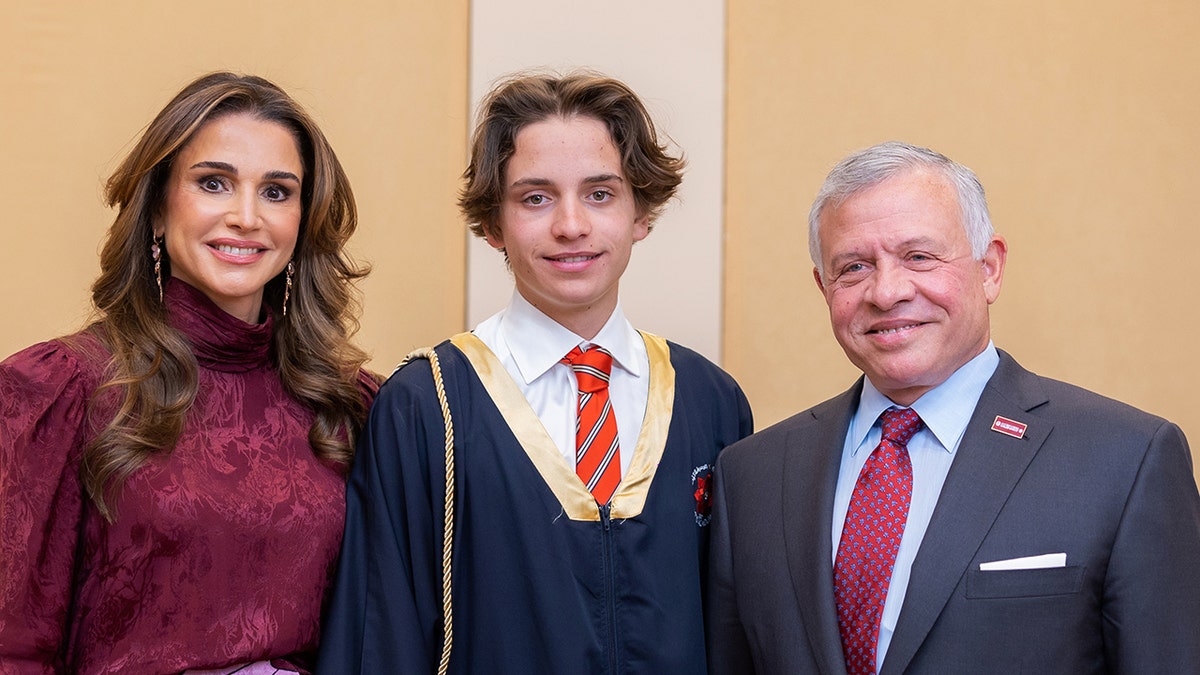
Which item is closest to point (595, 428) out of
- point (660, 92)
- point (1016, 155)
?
point (660, 92)

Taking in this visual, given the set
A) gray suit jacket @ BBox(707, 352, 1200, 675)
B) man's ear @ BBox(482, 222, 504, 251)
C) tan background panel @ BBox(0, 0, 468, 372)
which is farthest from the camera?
tan background panel @ BBox(0, 0, 468, 372)

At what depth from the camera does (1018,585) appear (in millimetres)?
1761

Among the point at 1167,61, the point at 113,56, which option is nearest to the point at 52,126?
the point at 113,56

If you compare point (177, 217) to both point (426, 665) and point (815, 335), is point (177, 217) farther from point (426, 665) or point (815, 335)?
point (815, 335)

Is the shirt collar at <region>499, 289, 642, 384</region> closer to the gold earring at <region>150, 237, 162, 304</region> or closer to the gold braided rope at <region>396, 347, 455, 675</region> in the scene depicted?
the gold braided rope at <region>396, 347, 455, 675</region>

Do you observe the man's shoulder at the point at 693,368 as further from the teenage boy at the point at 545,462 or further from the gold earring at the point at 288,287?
the gold earring at the point at 288,287

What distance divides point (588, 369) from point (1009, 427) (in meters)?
0.80

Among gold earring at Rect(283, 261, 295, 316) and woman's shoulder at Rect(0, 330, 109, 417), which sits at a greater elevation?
gold earring at Rect(283, 261, 295, 316)

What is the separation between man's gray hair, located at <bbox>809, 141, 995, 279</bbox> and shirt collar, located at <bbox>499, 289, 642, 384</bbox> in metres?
0.55

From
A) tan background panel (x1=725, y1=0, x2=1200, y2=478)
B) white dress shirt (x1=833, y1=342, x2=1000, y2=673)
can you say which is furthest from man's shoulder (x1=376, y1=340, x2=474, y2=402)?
tan background panel (x1=725, y1=0, x2=1200, y2=478)

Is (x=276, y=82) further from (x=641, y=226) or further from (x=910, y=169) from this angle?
(x=910, y=169)

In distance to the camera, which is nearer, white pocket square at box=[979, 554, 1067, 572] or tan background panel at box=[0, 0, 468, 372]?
white pocket square at box=[979, 554, 1067, 572]

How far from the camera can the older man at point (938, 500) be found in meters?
1.75

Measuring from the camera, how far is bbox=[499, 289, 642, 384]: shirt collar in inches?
91.9
